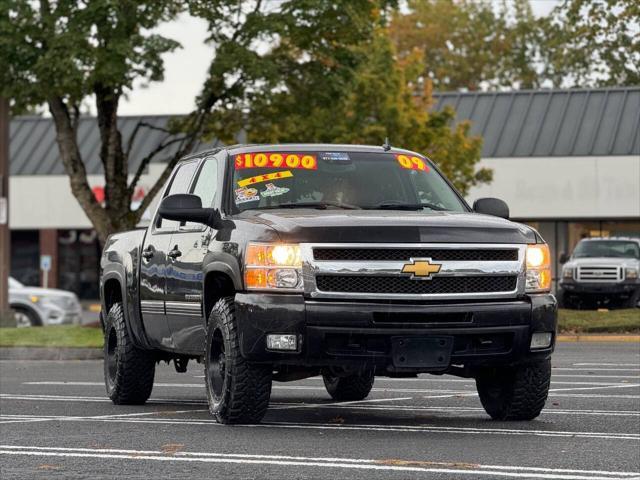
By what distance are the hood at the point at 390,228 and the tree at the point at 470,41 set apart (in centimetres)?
6540

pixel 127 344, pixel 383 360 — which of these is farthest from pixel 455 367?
pixel 127 344

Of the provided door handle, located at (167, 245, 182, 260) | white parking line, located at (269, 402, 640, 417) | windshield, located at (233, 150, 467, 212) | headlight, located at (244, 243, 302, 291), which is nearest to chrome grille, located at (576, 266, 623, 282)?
white parking line, located at (269, 402, 640, 417)

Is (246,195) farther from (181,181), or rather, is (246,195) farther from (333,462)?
(333,462)

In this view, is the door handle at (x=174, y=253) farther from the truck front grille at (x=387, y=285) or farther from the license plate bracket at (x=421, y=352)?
the license plate bracket at (x=421, y=352)

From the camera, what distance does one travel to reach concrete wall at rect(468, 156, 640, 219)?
46.5 metres

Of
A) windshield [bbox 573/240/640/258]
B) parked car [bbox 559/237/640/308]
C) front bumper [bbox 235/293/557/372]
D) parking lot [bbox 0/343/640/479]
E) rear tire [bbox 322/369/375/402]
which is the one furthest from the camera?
windshield [bbox 573/240/640/258]

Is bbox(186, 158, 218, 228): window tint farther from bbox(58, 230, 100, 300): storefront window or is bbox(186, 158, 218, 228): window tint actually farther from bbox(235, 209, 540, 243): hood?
bbox(58, 230, 100, 300): storefront window

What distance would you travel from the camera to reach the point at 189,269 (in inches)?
456

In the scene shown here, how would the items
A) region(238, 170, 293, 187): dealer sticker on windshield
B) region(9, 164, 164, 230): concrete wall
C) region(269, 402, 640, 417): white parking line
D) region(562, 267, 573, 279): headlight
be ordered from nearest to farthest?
region(238, 170, 293, 187): dealer sticker on windshield
region(269, 402, 640, 417): white parking line
region(562, 267, 573, 279): headlight
region(9, 164, 164, 230): concrete wall


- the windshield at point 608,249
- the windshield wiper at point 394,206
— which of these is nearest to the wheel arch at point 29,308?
the windshield at point 608,249

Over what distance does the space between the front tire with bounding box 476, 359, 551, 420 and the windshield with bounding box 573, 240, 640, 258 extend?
25183 millimetres

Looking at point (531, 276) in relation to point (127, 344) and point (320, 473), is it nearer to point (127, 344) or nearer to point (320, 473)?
point (320, 473)

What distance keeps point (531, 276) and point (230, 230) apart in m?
2.04

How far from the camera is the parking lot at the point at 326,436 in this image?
8359 millimetres
